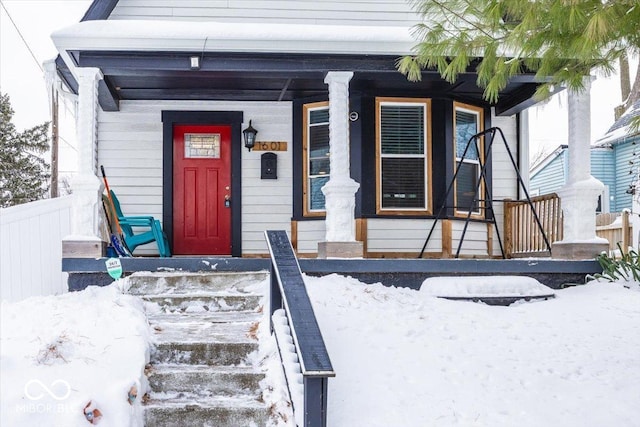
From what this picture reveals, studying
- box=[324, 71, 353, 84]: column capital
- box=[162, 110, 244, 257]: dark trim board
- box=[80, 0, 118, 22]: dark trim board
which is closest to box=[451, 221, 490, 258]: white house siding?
box=[324, 71, 353, 84]: column capital

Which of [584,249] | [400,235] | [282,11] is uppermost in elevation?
[282,11]

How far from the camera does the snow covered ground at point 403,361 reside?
321cm

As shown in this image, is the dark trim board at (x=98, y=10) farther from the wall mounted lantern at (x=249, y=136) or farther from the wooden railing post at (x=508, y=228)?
the wooden railing post at (x=508, y=228)

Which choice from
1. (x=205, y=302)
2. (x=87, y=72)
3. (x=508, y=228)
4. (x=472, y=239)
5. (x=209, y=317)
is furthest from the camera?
(x=508, y=228)

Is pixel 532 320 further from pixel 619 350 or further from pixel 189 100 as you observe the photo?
pixel 189 100

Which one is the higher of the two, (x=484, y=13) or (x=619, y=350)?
(x=484, y=13)

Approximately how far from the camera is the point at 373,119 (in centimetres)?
744

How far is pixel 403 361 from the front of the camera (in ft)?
13.2

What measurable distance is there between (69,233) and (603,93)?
32998 millimetres

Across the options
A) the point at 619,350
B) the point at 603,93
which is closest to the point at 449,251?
the point at 619,350

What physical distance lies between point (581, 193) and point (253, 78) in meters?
3.85

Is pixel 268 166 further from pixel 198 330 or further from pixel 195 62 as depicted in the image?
pixel 198 330

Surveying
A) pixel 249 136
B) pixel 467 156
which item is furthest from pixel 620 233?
pixel 249 136

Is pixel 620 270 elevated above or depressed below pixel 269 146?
below
